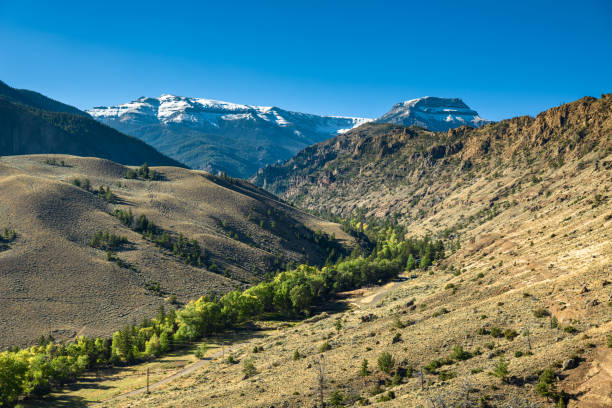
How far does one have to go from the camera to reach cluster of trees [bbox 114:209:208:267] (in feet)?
488

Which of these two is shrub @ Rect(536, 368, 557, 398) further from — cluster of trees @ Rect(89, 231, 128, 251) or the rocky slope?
cluster of trees @ Rect(89, 231, 128, 251)

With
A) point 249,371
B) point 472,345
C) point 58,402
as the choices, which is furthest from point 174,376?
point 472,345

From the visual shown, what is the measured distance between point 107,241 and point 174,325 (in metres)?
67.5

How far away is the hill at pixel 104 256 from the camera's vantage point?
101375mm

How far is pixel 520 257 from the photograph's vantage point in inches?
2977

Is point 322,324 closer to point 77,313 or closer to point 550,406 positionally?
point 550,406

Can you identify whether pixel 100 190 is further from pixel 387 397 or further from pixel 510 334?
pixel 510 334

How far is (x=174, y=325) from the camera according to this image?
302 feet

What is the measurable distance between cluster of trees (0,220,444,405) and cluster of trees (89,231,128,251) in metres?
0.33

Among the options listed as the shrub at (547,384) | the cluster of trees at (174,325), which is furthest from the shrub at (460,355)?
the cluster of trees at (174,325)

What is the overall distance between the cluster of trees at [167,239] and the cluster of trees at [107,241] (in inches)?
512

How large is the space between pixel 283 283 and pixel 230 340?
26685 mm

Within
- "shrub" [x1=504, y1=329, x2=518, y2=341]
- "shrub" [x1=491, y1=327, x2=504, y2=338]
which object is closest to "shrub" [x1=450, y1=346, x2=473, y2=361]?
"shrub" [x1=491, y1=327, x2=504, y2=338]

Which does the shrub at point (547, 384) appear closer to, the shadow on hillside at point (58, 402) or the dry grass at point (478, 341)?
the dry grass at point (478, 341)
